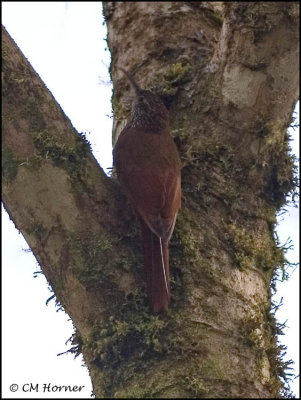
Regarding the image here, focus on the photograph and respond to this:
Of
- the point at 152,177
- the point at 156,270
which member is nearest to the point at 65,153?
the point at 156,270

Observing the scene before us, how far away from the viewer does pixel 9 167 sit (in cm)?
277

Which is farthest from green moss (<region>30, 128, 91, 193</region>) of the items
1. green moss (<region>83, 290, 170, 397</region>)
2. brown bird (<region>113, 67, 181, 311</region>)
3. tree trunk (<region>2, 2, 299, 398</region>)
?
green moss (<region>83, 290, 170, 397</region>)

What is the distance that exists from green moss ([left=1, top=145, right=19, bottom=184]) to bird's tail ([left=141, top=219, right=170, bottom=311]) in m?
0.63

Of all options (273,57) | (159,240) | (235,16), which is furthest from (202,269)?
(235,16)

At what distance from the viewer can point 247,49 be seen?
320 cm

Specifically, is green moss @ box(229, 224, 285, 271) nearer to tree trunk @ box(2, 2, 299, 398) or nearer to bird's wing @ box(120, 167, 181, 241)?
tree trunk @ box(2, 2, 299, 398)

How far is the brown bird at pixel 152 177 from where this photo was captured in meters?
2.82

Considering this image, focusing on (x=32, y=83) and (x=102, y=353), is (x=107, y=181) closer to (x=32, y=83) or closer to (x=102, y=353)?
(x=32, y=83)

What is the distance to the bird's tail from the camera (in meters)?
2.73

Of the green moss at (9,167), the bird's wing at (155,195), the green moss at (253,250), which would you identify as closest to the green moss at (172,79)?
the bird's wing at (155,195)

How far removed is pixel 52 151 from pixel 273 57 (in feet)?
3.65

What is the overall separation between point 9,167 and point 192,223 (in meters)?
0.86

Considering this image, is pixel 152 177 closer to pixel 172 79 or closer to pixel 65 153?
pixel 172 79

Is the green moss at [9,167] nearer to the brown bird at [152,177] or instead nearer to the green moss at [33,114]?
the green moss at [33,114]
